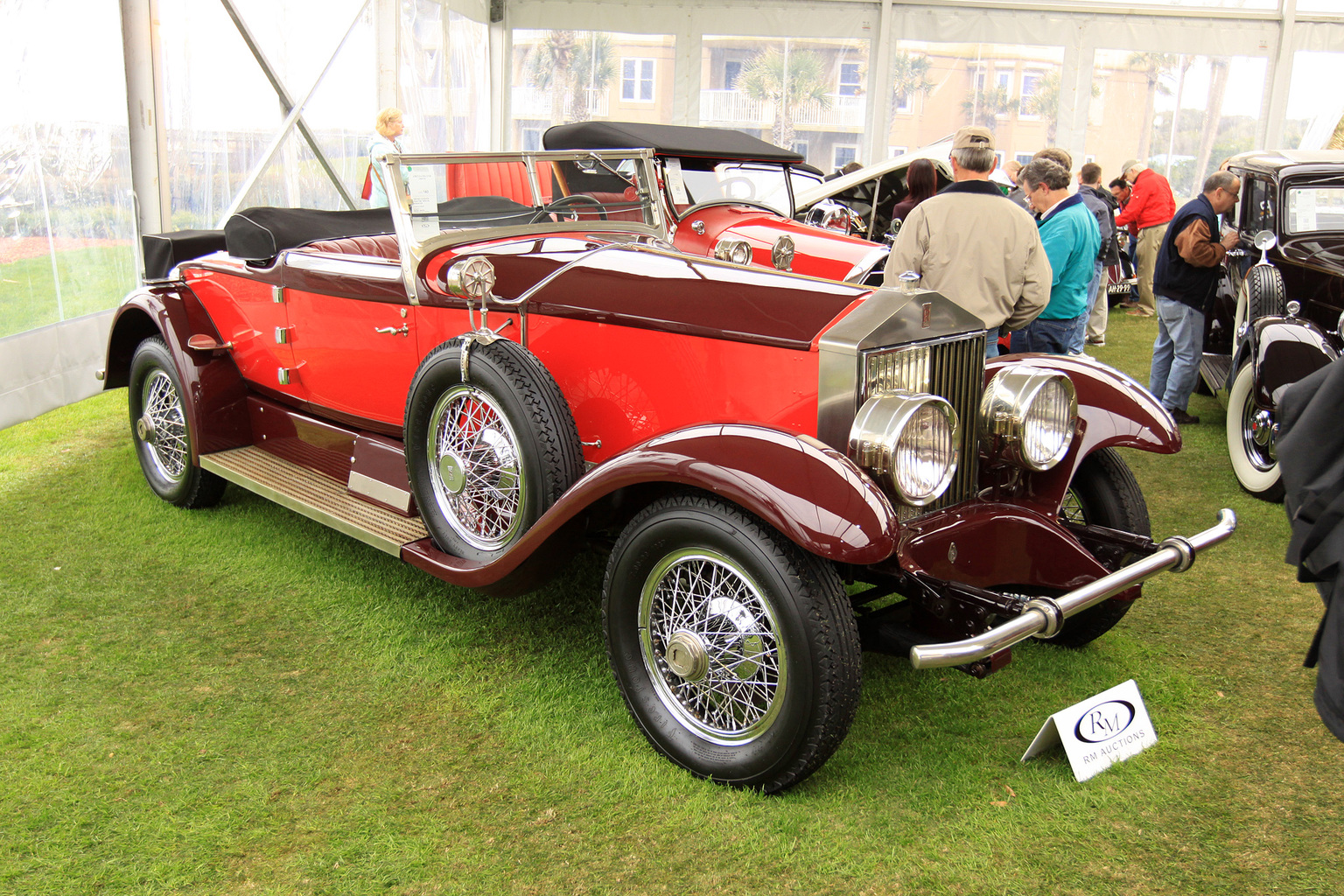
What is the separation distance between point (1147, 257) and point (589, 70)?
900 cm

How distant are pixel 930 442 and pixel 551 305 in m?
1.38

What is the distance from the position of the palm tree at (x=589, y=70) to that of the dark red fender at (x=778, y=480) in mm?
13695

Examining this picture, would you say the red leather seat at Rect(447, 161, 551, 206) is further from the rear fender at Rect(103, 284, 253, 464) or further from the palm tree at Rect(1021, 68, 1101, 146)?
the palm tree at Rect(1021, 68, 1101, 146)

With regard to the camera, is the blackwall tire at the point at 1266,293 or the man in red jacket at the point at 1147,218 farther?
the man in red jacket at the point at 1147,218

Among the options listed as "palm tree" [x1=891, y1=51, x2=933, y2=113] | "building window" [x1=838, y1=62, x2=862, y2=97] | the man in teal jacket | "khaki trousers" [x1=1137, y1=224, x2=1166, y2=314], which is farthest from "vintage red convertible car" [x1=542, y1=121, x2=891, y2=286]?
"palm tree" [x1=891, y1=51, x2=933, y2=113]

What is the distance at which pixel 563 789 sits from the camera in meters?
2.54

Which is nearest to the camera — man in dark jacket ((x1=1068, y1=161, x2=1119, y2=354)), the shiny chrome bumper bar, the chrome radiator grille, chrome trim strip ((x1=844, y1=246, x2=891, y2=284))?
the shiny chrome bumper bar

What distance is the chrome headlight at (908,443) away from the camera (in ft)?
7.78

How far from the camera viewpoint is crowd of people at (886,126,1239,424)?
4.12m

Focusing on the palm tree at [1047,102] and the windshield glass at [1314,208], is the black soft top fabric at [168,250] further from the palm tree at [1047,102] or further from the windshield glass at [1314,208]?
the palm tree at [1047,102]

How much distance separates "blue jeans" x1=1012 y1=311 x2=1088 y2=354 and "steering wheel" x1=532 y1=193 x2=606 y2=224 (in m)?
2.66

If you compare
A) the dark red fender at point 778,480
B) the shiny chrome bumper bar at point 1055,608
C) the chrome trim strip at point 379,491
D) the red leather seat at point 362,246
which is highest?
the red leather seat at point 362,246

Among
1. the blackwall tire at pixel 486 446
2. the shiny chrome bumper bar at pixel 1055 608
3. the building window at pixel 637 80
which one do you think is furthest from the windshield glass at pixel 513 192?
the building window at pixel 637 80

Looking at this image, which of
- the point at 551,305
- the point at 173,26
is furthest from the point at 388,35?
the point at 551,305
